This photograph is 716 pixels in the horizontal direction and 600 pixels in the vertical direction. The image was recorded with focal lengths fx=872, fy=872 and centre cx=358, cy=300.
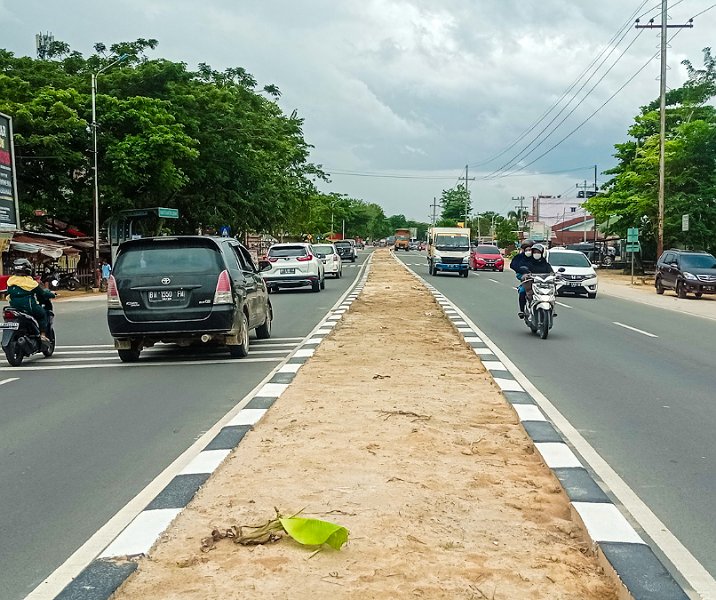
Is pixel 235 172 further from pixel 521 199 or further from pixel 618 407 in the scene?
pixel 521 199

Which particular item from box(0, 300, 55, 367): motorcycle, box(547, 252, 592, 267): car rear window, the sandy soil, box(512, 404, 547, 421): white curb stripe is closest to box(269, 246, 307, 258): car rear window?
box(547, 252, 592, 267): car rear window

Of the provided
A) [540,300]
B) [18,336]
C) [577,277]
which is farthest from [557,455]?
[577,277]

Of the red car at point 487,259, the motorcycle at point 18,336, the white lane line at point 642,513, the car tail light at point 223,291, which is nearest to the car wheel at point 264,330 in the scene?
the car tail light at point 223,291

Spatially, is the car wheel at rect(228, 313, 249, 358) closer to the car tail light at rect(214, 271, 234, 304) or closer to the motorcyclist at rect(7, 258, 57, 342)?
the car tail light at rect(214, 271, 234, 304)

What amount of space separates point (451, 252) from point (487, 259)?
1325cm

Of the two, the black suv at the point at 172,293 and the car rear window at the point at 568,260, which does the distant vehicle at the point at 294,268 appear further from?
the black suv at the point at 172,293

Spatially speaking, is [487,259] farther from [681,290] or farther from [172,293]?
[172,293]

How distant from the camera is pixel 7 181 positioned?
3089 cm

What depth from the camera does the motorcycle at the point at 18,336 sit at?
1278cm

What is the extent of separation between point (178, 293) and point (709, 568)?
9128 millimetres

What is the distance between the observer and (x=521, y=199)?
13988cm

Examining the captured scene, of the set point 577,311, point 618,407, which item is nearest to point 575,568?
point 618,407

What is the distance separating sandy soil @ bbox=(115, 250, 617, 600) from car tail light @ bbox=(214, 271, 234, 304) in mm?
3357

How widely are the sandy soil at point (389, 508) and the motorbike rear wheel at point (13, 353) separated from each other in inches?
222
